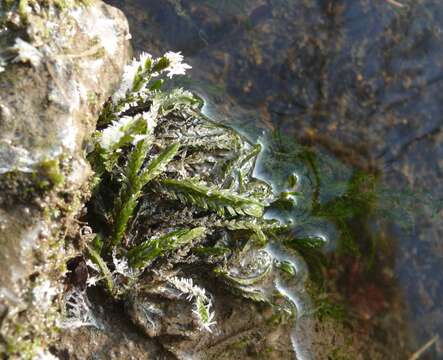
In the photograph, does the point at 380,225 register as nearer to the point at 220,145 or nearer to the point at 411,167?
the point at 411,167

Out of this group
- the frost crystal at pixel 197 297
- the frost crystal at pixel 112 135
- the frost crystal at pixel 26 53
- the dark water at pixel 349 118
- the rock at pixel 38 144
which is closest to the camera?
the rock at pixel 38 144

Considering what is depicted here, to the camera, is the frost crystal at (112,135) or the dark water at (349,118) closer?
the frost crystal at (112,135)

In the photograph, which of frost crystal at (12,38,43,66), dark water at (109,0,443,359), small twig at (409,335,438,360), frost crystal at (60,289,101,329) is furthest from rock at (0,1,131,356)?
small twig at (409,335,438,360)

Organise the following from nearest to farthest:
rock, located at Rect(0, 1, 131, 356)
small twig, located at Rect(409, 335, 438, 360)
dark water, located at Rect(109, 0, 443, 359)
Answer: rock, located at Rect(0, 1, 131, 356), small twig, located at Rect(409, 335, 438, 360), dark water, located at Rect(109, 0, 443, 359)

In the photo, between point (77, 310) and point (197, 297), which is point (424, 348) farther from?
point (77, 310)

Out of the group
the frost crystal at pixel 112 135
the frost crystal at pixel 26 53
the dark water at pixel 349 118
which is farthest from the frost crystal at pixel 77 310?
the dark water at pixel 349 118

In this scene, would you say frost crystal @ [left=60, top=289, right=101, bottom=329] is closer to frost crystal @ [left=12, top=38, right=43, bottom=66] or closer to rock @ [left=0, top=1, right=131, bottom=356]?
rock @ [left=0, top=1, right=131, bottom=356]

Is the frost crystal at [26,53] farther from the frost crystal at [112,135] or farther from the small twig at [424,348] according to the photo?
the small twig at [424,348]
